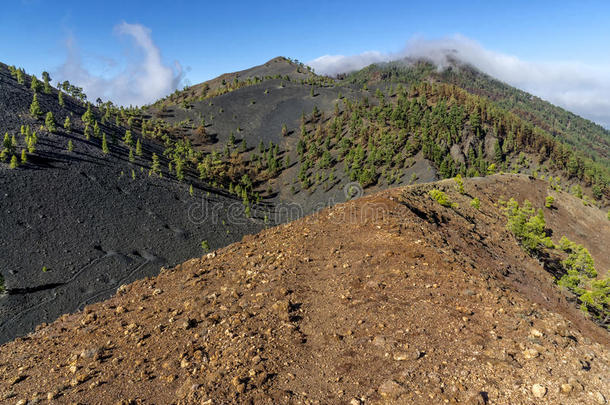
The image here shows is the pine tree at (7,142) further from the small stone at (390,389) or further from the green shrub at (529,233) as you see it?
the green shrub at (529,233)

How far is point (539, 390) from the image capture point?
248 inches

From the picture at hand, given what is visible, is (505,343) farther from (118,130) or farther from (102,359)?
(118,130)

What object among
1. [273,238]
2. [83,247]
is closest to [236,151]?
[83,247]

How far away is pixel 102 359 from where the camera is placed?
Result: 8.41 m

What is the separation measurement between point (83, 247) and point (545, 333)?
130 ft

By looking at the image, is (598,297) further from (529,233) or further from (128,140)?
(128,140)

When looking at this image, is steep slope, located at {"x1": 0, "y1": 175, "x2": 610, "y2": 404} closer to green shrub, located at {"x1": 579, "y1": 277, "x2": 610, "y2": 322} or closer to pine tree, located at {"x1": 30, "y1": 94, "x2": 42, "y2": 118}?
green shrub, located at {"x1": 579, "y1": 277, "x2": 610, "y2": 322}

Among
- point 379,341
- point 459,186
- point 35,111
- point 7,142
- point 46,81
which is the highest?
point 46,81

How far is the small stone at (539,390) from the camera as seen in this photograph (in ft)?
20.4

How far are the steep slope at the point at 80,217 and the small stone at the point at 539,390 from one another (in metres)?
32.5

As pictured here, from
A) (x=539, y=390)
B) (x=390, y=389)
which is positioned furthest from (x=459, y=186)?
(x=390, y=389)

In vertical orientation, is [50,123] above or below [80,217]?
above

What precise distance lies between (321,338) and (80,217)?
1548 inches

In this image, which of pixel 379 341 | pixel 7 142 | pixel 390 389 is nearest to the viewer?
pixel 390 389
